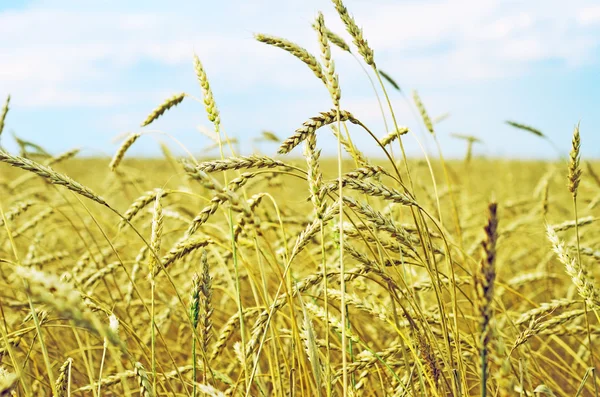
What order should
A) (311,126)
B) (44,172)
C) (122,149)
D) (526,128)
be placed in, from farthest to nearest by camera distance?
1. (526,128)
2. (122,149)
3. (311,126)
4. (44,172)

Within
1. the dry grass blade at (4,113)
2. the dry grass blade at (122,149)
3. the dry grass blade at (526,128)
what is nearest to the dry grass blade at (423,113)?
the dry grass blade at (526,128)

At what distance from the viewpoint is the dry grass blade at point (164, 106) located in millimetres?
2223

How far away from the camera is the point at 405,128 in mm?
1987

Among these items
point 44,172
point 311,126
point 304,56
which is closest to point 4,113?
point 44,172

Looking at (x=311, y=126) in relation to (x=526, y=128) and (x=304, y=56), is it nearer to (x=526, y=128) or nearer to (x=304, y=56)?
(x=304, y=56)

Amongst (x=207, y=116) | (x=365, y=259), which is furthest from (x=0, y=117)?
(x=365, y=259)

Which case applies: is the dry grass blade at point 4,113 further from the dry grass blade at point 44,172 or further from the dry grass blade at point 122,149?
the dry grass blade at point 44,172

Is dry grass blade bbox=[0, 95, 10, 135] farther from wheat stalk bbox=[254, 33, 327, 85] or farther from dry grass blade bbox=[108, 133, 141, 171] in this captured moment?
wheat stalk bbox=[254, 33, 327, 85]

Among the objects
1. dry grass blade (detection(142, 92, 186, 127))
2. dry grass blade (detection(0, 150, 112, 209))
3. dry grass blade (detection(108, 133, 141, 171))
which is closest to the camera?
dry grass blade (detection(0, 150, 112, 209))

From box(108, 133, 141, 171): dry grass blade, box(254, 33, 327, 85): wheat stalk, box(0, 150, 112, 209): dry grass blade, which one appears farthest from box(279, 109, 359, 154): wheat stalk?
box(108, 133, 141, 171): dry grass blade

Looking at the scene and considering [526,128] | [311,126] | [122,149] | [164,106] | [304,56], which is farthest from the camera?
[526,128]

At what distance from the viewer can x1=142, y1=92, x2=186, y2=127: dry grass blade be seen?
87.5 inches

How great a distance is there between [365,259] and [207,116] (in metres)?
0.61

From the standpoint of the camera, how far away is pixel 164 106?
2.24 metres
